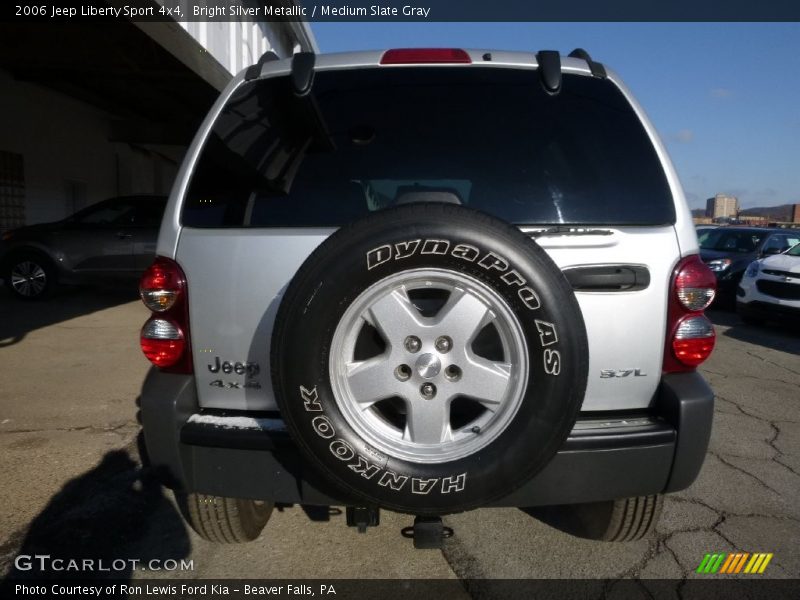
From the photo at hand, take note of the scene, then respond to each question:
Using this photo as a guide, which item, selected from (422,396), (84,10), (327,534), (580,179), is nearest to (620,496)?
(422,396)

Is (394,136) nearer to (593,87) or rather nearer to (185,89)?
(593,87)

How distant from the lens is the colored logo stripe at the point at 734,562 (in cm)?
237

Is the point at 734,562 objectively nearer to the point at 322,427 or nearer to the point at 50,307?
the point at 322,427

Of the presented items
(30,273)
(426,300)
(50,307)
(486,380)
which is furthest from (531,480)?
(30,273)

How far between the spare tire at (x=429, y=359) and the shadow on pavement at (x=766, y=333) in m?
6.96

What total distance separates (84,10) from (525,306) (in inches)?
280

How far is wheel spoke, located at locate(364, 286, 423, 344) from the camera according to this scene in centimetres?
170

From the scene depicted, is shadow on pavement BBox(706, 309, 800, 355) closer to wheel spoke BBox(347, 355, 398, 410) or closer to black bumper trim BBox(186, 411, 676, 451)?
black bumper trim BBox(186, 411, 676, 451)

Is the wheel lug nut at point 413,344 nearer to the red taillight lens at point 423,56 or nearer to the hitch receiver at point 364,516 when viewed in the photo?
the hitch receiver at point 364,516

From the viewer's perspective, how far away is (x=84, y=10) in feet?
21.2

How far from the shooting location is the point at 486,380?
171 cm

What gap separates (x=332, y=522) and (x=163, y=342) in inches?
50.3

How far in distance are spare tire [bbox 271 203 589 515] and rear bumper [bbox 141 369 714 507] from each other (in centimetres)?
20

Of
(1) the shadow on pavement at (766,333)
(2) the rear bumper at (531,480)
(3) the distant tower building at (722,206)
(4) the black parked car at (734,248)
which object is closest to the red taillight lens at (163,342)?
(2) the rear bumper at (531,480)
